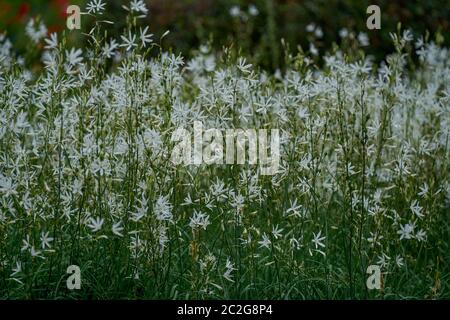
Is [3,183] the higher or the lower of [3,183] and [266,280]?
the higher

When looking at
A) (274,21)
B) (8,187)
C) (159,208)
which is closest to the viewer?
(159,208)

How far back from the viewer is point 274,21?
31.1 ft

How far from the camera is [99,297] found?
3.96m

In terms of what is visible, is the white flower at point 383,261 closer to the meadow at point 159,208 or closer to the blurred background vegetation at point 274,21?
the meadow at point 159,208

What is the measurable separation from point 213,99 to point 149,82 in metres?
0.60

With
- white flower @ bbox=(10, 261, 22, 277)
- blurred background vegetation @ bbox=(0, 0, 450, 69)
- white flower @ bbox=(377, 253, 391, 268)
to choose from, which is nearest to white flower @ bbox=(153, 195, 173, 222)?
white flower @ bbox=(10, 261, 22, 277)

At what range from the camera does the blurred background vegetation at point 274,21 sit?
30.5 ft

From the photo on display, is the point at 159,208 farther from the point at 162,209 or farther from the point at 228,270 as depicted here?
the point at 228,270

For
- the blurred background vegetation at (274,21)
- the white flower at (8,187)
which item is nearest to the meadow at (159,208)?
the white flower at (8,187)

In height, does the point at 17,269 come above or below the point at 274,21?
below

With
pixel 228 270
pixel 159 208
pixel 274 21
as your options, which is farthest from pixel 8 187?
pixel 274 21

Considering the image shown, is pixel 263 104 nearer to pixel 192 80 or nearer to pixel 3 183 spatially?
pixel 3 183

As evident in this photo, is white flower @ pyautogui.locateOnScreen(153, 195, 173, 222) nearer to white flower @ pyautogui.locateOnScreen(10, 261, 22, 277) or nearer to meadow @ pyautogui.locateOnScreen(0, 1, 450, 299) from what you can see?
meadow @ pyautogui.locateOnScreen(0, 1, 450, 299)
